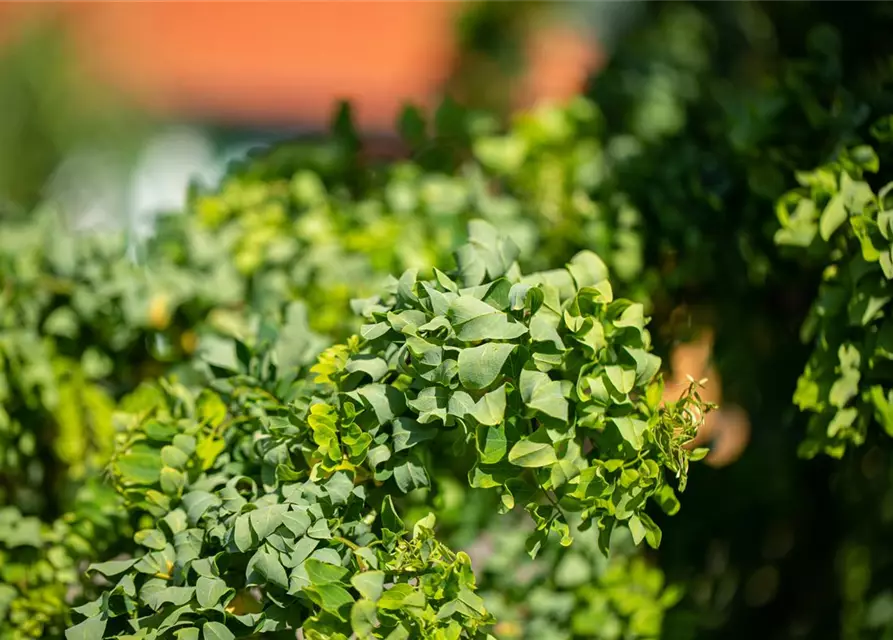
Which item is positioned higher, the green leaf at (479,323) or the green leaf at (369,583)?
the green leaf at (479,323)

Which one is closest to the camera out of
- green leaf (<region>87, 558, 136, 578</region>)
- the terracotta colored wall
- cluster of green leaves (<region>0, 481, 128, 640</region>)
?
green leaf (<region>87, 558, 136, 578</region>)

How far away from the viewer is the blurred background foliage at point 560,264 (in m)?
1.29

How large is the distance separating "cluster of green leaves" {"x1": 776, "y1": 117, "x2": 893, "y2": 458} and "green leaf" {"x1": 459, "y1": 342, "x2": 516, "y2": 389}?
0.47m

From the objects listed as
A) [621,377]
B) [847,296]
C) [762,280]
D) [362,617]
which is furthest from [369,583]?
[762,280]

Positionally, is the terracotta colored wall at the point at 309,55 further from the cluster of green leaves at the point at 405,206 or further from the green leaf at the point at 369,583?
the green leaf at the point at 369,583

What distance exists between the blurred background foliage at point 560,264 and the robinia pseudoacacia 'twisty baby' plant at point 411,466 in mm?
218

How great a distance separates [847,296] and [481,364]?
0.56m

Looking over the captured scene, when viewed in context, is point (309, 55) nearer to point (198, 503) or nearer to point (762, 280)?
point (762, 280)

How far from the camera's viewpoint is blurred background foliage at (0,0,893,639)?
1.29 metres

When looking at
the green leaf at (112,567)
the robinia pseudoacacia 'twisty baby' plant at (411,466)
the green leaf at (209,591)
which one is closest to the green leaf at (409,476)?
the robinia pseudoacacia 'twisty baby' plant at (411,466)

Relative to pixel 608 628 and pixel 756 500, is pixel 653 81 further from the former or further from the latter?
pixel 608 628

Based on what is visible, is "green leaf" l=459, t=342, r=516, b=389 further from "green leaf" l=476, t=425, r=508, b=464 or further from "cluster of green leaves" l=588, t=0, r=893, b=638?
"cluster of green leaves" l=588, t=0, r=893, b=638

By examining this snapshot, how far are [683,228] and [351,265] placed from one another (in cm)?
58

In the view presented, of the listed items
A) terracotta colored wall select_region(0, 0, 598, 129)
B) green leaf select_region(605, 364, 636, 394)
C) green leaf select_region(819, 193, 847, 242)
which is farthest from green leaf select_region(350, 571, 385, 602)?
terracotta colored wall select_region(0, 0, 598, 129)
